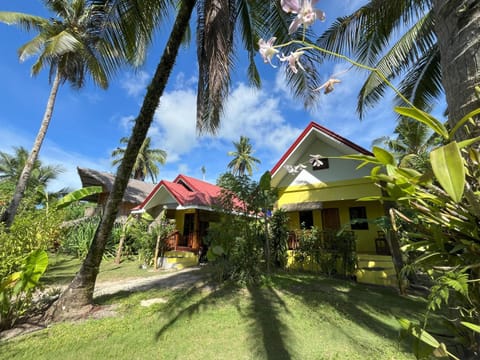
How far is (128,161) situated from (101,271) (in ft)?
24.9

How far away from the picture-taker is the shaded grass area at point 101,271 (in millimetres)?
8189

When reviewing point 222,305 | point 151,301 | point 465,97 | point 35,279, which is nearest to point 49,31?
point 35,279

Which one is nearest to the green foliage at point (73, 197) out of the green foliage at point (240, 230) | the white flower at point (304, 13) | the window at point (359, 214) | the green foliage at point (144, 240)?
the green foliage at point (144, 240)

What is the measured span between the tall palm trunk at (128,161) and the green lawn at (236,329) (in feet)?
2.19

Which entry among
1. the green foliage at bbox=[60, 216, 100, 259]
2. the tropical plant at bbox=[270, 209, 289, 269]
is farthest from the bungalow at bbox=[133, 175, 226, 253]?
the green foliage at bbox=[60, 216, 100, 259]

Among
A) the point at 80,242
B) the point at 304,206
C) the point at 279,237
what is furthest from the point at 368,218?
the point at 80,242

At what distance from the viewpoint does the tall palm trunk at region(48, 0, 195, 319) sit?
489cm

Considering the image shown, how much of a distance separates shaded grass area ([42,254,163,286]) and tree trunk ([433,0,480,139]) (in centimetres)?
1001

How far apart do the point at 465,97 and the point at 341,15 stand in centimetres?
654

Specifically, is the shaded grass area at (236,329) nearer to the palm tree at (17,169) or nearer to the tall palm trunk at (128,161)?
the tall palm trunk at (128,161)

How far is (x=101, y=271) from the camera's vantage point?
32.7 feet

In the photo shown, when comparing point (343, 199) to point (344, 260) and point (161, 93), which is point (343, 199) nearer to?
point (344, 260)

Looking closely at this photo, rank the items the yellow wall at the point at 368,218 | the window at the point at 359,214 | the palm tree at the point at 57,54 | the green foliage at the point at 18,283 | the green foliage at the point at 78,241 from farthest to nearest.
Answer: the green foliage at the point at 78,241 → the window at the point at 359,214 → the yellow wall at the point at 368,218 → the palm tree at the point at 57,54 → the green foliage at the point at 18,283

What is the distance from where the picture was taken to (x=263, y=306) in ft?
17.8
